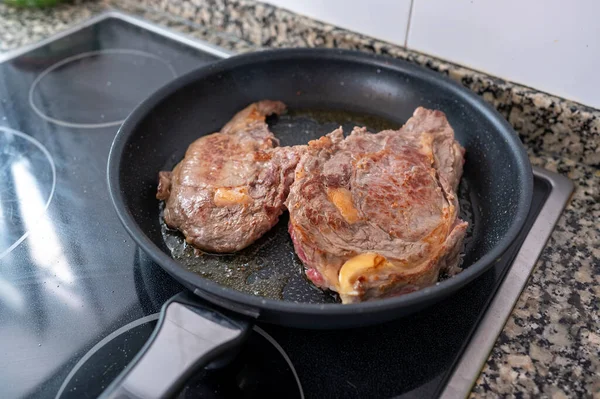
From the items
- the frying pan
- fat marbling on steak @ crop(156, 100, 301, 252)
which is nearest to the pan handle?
the frying pan

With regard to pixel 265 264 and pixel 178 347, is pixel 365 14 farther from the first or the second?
pixel 178 347

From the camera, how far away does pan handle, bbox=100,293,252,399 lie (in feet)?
2.32

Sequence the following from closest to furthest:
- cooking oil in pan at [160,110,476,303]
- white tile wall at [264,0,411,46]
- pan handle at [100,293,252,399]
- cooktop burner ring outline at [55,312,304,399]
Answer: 1. pan handle at [100,293,252,399]
2. cooktop burner ring outline at [55,312,304,399]
3. cooking oil in pan at [160,110,476,303]
4. white tile wall at [264,0,411,46]

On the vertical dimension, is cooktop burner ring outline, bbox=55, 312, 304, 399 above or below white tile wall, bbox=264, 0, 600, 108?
below

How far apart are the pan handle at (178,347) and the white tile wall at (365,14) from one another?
0.93 m

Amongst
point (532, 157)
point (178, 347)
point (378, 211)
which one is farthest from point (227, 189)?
point (532, 157)

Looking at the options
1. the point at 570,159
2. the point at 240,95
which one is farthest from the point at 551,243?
the point at 240,95

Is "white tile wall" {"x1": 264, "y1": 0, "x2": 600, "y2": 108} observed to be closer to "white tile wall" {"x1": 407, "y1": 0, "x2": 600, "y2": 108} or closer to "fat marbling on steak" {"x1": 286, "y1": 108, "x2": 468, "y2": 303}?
"white tile wall" {"x1": 407, "y1": 0, "x2": 600, "y2": 108}

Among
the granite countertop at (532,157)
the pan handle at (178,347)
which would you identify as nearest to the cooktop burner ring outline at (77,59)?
the granite countertop at (532,157)

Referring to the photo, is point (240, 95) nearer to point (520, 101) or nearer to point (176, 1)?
point (176, 1)

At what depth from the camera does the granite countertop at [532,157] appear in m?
0.87

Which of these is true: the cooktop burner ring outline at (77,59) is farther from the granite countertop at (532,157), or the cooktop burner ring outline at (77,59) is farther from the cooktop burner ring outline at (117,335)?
the cooktop burner ring outline at (117,335)

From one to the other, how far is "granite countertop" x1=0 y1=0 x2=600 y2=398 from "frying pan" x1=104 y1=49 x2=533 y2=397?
0.11m

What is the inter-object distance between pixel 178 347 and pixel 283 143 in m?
0.69
